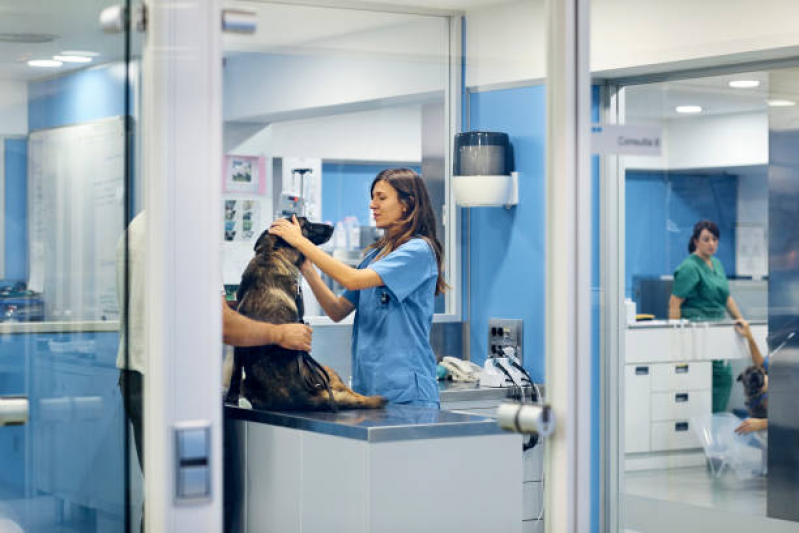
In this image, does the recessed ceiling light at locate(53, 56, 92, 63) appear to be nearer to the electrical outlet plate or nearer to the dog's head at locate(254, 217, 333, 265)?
the dog's head at locate(254, 217, 333, 265)

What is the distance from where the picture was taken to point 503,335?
443 cm

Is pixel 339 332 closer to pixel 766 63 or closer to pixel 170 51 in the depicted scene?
pixel 766 63

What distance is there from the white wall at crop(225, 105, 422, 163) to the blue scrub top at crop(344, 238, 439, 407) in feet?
2.69

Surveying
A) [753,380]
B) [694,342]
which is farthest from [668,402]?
[753,380]

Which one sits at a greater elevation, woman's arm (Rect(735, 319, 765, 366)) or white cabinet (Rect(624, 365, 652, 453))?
woman's arm (Rect(735, 319, 765, 366))

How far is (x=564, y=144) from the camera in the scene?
7.09ft

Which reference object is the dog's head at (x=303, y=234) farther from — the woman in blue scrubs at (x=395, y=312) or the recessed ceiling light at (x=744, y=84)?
the recessed ceiling light at (x=744, y=84)

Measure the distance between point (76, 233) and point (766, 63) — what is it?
2.38 meters

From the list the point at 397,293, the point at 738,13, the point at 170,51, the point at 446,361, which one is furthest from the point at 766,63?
the point at 170,51

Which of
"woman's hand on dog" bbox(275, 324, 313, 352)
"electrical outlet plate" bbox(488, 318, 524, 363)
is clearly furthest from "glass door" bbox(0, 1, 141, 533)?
"electrical outlet plate" bbox(488, 318, 524, 363)

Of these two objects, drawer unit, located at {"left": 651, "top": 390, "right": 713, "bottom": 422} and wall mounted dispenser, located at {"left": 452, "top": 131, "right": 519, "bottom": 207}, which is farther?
wall mounted dispenser, located at {"left": 452, "top": 131, "right": 519, "bottom": 207}

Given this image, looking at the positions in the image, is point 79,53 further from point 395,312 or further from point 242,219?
point 395,312

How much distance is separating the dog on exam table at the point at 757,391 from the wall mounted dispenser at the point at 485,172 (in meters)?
1.13

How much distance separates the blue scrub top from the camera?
340cm
